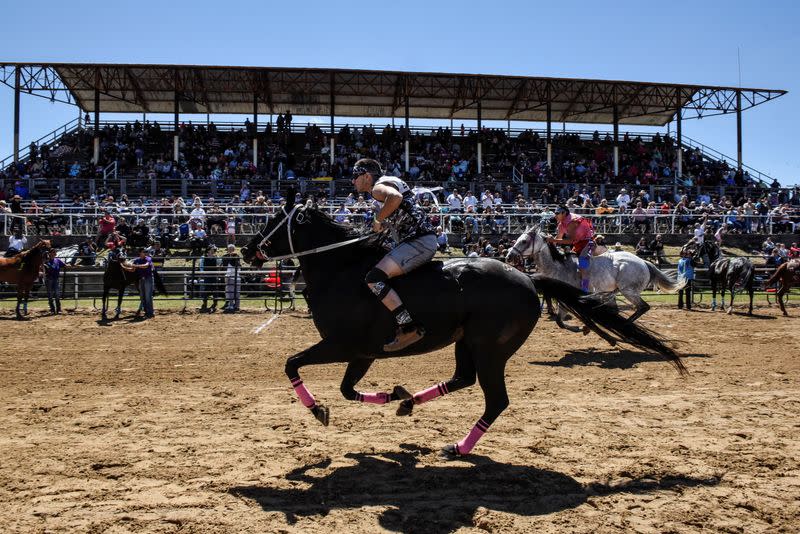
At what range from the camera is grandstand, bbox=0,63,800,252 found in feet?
97.8

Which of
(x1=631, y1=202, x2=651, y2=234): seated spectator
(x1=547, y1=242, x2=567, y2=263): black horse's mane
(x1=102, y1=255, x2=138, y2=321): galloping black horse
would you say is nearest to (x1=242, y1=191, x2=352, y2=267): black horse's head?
(x1=547, y1=242, x2=567, y2=263): black horse's mane

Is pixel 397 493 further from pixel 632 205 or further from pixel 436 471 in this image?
pixel 632 205

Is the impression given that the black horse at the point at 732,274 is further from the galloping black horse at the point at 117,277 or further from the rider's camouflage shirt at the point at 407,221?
the galloping black horse at the point at 117,277

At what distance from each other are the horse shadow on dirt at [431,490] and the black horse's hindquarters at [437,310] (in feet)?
3.58

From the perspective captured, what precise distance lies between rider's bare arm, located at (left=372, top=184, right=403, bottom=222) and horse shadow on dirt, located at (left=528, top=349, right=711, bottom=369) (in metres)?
5.59

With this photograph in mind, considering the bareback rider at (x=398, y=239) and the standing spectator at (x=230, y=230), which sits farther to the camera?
the standing spectator at (x=230, y=230)

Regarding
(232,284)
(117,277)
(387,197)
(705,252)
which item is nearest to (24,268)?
(117,277)

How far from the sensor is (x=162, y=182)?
104 feet

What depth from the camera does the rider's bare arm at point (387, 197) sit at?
572 cm

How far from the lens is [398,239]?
611 centimetres

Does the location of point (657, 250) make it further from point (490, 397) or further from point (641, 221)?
point (490, 397)

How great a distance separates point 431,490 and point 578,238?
891cm

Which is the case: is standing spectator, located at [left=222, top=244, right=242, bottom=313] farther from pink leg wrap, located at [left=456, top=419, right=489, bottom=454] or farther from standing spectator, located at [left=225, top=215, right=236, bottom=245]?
pink leg wrap, located at [left=456, top=419, right=489, bottom=454]

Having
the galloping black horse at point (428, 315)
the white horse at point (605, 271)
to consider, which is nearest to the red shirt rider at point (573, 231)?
the white horse at point (605, 271)
